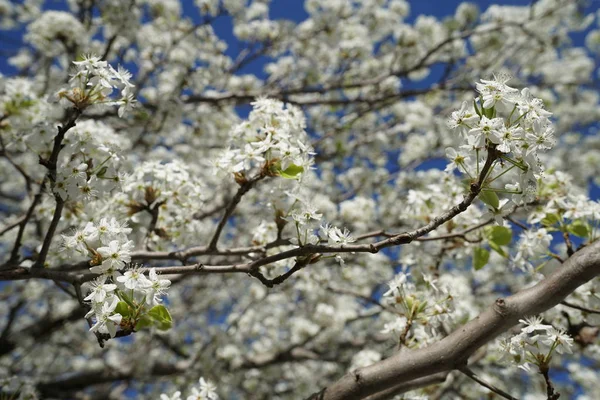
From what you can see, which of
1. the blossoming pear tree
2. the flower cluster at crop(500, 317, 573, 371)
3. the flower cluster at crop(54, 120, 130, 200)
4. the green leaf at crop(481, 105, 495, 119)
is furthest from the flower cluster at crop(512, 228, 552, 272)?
the flower cluster at crop(54, 120, 130, 200)

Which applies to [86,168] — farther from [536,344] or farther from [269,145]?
[536,344]

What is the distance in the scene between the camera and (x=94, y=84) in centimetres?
256

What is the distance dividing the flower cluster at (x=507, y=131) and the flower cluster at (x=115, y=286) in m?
1.52

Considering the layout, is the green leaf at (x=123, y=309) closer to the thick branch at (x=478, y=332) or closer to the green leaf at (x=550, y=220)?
the thick branch at (x=478, y=332)

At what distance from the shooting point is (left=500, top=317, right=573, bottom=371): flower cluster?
7.88 feet

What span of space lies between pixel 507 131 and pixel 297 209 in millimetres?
1169

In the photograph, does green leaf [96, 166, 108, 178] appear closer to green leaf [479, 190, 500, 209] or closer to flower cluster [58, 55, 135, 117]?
flower cluster [58, 55, 135, 117]

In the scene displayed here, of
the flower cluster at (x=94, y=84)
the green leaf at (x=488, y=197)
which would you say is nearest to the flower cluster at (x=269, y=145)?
the flower cluster at (x=94, y=84)

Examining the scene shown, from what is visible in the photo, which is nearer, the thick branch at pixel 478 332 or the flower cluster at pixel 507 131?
the flower cluster at pixel 507 131

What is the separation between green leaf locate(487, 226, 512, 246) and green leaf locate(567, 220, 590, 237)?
1.20 ft

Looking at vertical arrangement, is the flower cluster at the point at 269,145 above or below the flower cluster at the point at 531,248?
above

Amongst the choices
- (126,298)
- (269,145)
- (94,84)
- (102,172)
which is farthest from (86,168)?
(269,145)

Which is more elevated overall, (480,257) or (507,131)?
(480,257)

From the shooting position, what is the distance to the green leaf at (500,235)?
10.2 feet
